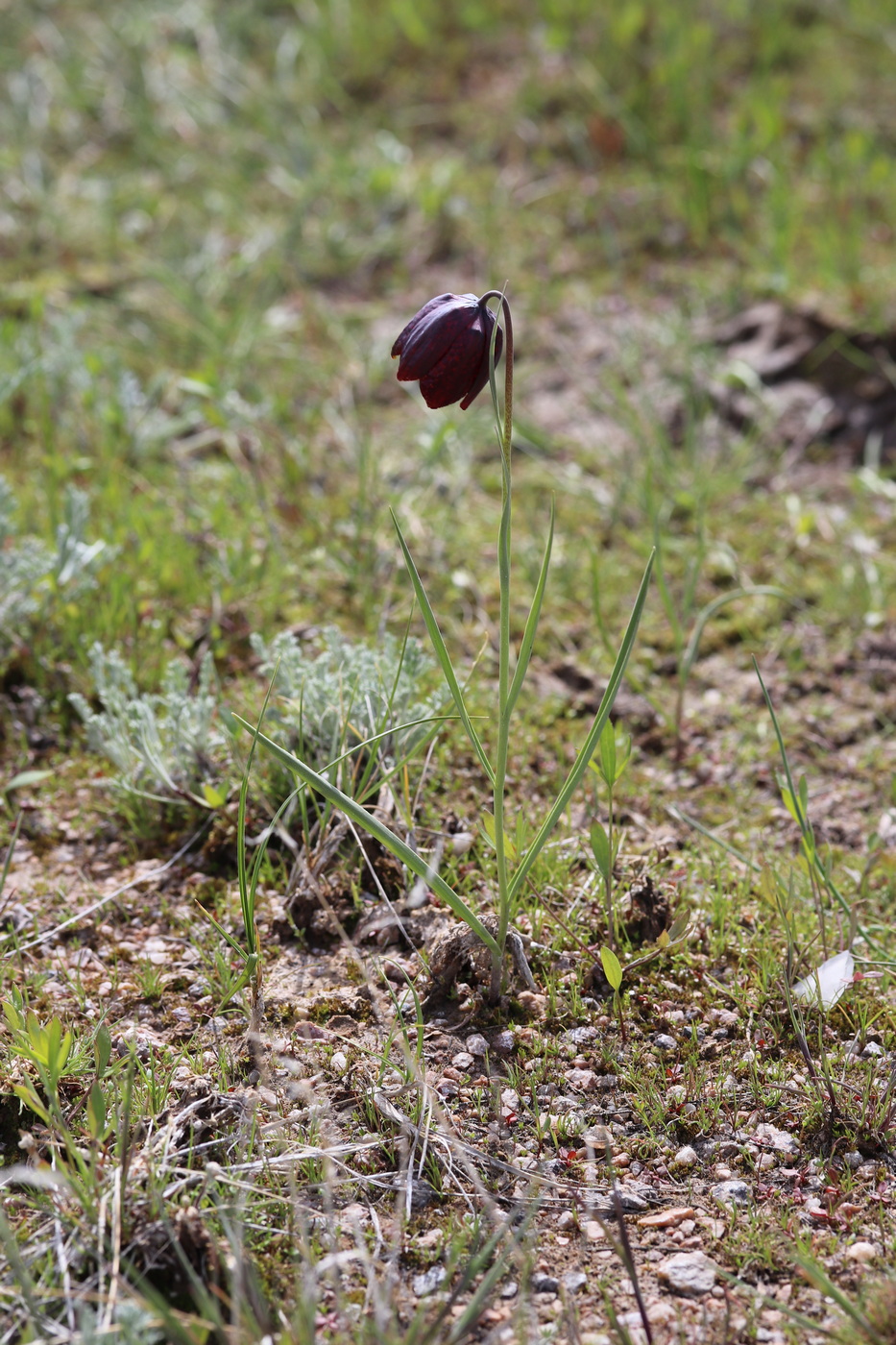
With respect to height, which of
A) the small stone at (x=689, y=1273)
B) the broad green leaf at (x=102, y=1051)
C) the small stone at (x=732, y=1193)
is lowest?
the small stone at (x=689, y=1273)

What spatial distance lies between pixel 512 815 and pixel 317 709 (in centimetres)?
46

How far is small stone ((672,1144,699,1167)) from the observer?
1.74 m

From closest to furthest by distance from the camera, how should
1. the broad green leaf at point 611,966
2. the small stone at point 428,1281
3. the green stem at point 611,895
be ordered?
the small stone at point 428,1281, the broad green leaf at point 611,966, the green stem at point 611,895

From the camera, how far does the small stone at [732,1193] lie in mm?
1673

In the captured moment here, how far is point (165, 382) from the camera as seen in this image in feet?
11.8

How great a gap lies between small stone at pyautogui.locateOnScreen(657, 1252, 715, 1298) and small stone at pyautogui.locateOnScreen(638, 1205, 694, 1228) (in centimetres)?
5

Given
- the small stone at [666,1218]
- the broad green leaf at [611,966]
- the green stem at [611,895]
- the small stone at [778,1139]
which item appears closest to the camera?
the small stone at [666,1218]

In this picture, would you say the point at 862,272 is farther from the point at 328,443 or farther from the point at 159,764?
the point at 159,764

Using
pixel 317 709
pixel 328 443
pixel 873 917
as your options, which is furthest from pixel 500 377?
pixel 873 917

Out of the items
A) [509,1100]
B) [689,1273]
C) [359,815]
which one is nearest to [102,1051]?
[359,815]

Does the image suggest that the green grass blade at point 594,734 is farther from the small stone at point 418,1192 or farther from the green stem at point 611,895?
the small stone at point 418,1192

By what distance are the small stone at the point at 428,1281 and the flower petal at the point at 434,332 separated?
4.01 feet

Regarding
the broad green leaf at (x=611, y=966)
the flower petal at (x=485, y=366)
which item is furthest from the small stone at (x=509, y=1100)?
the flower petal at (x=485, y=366)

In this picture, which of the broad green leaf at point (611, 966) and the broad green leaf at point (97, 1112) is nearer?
the broad green leaf at point (97, 1112)
